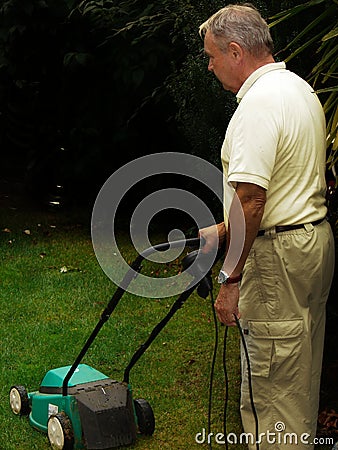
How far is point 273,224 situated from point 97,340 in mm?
2653

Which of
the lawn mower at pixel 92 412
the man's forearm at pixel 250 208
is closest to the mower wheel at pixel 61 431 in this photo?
the lawn mower at pixel 92 412

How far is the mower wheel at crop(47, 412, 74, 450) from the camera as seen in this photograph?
4512mm

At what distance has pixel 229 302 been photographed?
3.73 metres

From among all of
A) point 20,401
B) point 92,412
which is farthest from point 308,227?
point 20,401

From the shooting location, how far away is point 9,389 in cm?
539

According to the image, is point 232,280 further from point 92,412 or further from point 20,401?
point 20,401

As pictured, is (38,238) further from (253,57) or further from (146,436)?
(253,57)

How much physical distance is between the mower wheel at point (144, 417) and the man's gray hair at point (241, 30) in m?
1.88

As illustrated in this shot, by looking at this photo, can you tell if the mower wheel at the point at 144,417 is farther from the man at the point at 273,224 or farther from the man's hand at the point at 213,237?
the man's hand at the point at 213,237

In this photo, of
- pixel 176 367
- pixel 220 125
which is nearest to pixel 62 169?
pixel 220 125

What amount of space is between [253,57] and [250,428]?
1443 millimetres

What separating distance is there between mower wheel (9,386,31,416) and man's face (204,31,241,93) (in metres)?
2.09

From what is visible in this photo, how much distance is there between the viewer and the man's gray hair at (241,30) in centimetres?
366

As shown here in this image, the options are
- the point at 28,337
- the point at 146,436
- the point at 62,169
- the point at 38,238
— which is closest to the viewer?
the point at 146,436
